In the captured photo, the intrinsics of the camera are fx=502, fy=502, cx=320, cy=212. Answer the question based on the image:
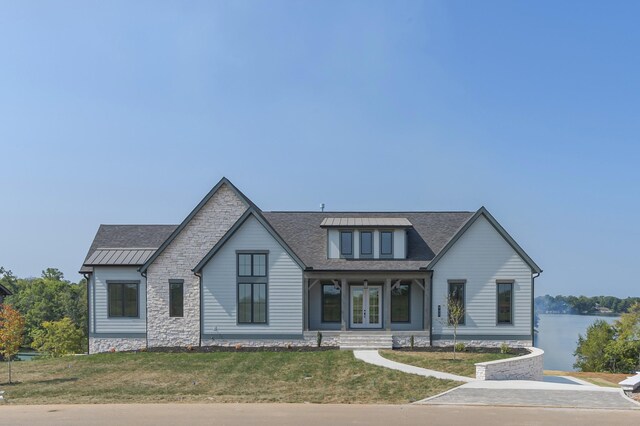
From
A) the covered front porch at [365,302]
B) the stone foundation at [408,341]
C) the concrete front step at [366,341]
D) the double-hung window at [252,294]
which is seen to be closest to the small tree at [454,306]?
the covered front porch at [365,302]

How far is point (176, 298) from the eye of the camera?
24875 mm

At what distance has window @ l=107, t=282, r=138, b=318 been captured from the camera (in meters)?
25.3

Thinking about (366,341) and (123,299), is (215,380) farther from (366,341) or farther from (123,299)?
(123,299)

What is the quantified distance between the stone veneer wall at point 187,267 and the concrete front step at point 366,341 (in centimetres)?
719

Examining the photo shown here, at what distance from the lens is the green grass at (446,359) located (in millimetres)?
17922

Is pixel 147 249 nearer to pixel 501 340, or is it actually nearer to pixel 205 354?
pixel 205 354

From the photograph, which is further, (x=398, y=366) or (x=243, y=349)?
(x=243, y=349)

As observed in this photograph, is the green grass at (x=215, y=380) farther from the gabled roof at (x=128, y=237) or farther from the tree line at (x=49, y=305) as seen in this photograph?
the tree line at (x=49, y=305)

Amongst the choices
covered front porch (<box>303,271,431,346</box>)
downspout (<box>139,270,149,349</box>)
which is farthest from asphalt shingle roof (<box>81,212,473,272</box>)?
downspout (<box>139,270,149,349</box>)

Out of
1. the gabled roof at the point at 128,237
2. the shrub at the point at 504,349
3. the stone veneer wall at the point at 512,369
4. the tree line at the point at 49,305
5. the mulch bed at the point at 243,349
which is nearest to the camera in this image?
the stone veneer wall at the point at 512,369

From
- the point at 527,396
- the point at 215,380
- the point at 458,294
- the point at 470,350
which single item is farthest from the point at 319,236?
the point at 527,396

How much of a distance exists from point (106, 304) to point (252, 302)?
765 centimetres

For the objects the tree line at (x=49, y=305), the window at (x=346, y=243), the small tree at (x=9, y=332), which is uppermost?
the window at (x=346, y=243)

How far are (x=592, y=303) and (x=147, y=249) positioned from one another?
179 meters
